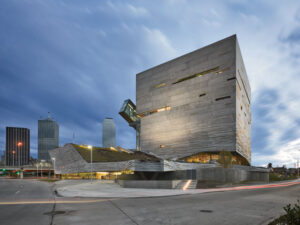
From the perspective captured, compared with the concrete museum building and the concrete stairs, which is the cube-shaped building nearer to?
the concrete museum building

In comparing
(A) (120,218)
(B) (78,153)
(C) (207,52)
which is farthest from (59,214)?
(C) (207,52)

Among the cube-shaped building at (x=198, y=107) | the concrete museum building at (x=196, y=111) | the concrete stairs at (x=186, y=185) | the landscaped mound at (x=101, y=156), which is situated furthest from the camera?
the cube-shaped building at (x=198, y=107)

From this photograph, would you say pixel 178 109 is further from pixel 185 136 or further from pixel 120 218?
pixel 120 218

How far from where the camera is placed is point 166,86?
69562 mm

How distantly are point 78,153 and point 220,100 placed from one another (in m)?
39.7

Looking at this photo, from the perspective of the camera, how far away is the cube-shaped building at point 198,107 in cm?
5622

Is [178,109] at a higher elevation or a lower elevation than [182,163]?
higher

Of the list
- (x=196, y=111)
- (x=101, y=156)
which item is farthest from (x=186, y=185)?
(x=101, y=156)

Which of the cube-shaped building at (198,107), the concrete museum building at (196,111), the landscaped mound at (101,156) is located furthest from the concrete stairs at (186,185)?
the cube-shaped building at (198,107)

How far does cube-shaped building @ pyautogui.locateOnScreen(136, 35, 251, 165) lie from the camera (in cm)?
5622

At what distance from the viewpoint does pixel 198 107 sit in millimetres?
61094

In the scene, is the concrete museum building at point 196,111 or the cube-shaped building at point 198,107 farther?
the cube-shaped building at point 198,107

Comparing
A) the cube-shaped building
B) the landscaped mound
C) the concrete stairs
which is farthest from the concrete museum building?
the concrete stairs

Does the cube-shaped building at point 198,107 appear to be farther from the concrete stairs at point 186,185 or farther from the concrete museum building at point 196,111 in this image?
the concrete stairs at point 186,185
